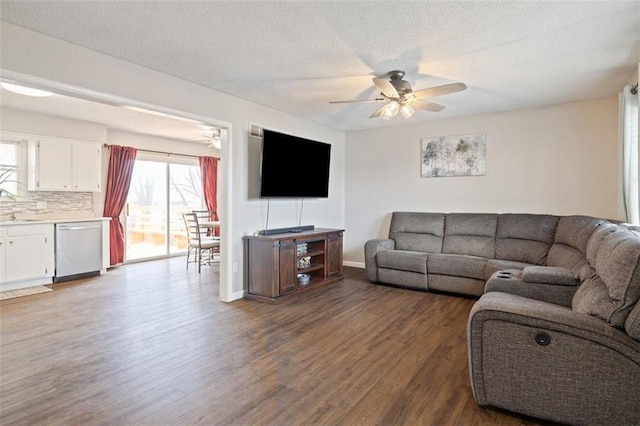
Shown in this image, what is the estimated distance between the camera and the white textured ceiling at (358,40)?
2.26 m

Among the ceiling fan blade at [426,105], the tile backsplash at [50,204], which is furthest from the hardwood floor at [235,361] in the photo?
the ceiling fan blade at [426,105]

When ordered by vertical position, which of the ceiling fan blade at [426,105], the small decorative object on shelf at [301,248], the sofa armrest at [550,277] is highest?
the ceiling fan blade at [426,105]

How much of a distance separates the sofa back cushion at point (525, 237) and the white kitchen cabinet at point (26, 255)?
645cm

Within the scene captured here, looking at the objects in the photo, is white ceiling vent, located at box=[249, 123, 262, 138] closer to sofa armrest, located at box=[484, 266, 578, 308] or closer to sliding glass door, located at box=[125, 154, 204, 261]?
sofa armrest, located at box=[484, 266, 578, 308]

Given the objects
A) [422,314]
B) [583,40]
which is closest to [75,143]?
[422,314]

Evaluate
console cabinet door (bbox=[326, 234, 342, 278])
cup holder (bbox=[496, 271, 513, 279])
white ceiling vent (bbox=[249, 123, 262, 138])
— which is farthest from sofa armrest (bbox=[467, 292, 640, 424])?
white ceiling vent (bbox=[249, 123, 262, 138])

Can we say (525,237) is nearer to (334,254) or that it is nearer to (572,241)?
(572,241)

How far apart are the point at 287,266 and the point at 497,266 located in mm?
2557

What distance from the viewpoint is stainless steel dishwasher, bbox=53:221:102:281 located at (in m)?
5.11

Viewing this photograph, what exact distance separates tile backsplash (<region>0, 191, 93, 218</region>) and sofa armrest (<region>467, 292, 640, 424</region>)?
6.35 metres

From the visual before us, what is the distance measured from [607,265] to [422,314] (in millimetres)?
2026

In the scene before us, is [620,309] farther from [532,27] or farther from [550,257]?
[550,257]

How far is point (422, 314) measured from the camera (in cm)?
369

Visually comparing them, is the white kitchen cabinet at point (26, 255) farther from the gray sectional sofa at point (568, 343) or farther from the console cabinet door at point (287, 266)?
the gray sectional sofa at point (568, 343)
